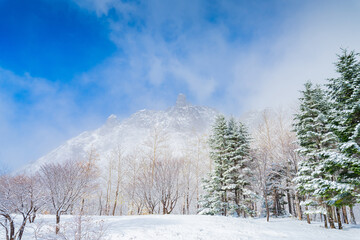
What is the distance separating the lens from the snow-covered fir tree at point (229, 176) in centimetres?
1791

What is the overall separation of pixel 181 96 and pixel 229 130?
492ft

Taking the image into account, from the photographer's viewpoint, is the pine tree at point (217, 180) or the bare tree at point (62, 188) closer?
the bare tree at point (62, 188)

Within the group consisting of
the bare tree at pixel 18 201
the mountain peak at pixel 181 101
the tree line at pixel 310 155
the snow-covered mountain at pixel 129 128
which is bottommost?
the bare tree at pixel 18 201

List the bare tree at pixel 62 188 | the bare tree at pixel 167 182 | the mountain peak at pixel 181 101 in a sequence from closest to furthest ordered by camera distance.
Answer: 1. the bare tree at pixel 62 188
2. the bare tree at pixel 167 182
3. the mountain peak at pixel 181 101

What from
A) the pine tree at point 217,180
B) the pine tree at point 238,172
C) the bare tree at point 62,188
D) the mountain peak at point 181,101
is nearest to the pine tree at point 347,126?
the pine tree at point 238,172

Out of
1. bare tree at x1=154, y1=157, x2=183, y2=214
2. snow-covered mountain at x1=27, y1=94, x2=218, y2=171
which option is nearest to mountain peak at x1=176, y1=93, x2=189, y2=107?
snow-covered mountain at x1=27, y1=94, x2=218, y2=171

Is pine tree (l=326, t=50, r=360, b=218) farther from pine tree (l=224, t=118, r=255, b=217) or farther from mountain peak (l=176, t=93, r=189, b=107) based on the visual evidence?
mountain peak (l=176, t=93, r=189, b=107)

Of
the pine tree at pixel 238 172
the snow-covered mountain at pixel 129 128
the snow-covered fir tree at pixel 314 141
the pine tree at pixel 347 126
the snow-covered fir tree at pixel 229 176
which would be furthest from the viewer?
the snow-covered mountain at pixel 129 128

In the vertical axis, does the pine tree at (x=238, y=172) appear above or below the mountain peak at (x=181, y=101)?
below

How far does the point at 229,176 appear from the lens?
60.6 feet

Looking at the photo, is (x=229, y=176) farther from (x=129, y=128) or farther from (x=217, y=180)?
(x=129, y=128)

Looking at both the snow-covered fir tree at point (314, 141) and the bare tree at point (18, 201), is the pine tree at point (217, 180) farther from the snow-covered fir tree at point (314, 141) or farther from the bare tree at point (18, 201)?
the bare tree at point (18, 201)

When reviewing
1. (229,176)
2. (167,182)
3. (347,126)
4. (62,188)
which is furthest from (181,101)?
(347,126)

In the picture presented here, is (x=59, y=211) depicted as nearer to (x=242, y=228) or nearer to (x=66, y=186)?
(x=66, y=186)
